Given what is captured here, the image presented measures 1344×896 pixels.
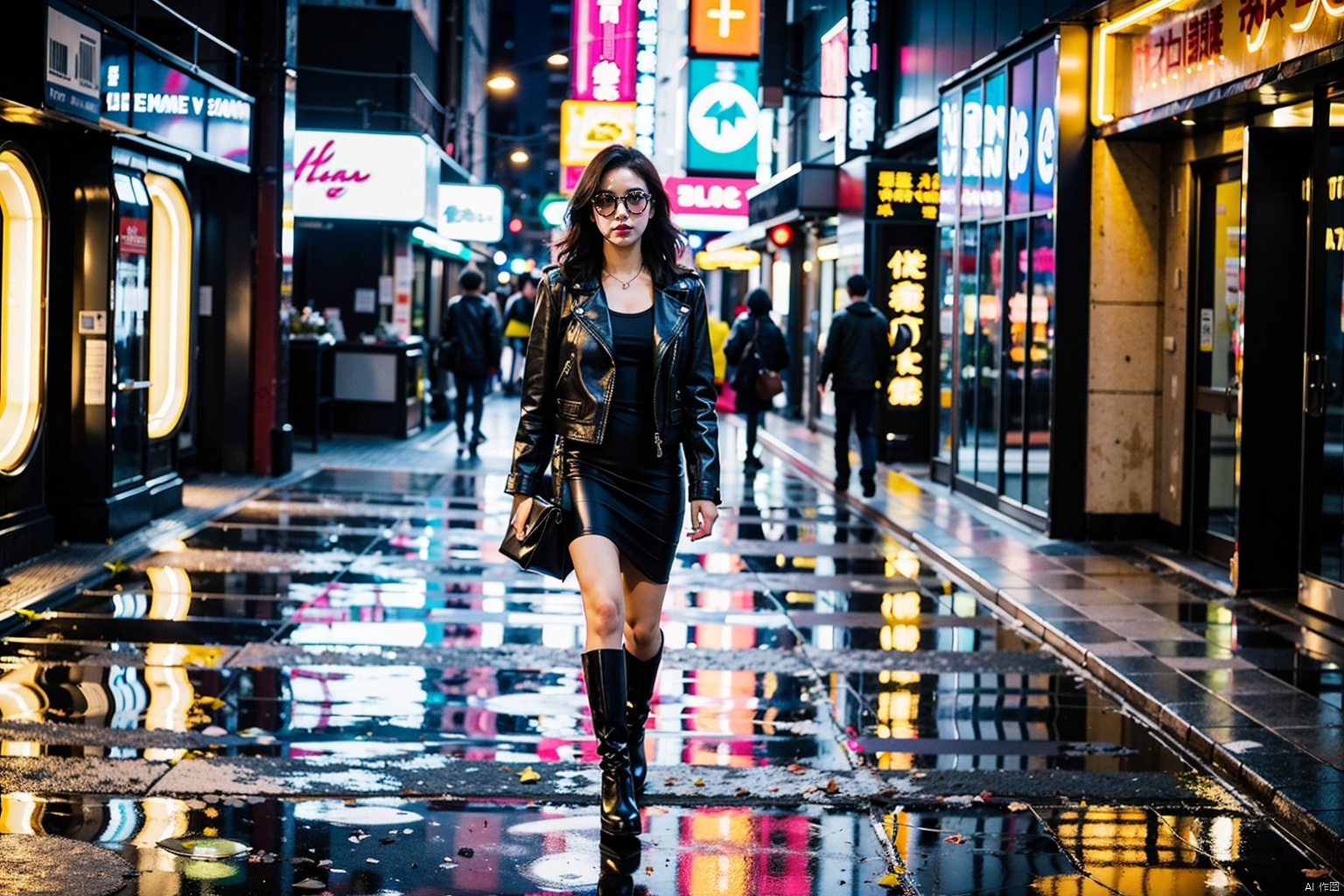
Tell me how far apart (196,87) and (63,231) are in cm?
248

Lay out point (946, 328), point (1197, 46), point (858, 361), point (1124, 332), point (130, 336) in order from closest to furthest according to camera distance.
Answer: point (1197, 46), point (130, 336), point (1124, 332), point (858, 361), point (946, 328)

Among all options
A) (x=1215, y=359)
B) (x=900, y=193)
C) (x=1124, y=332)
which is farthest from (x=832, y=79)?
(x=1215, y=359)

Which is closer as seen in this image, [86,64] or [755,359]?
[86,64]

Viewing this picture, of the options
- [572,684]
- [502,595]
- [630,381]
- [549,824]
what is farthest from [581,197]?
[502,595]

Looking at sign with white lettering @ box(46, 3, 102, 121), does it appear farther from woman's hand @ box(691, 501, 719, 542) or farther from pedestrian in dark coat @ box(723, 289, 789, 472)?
pedestrian in dark coat @ box(723, 289, 789, 472)

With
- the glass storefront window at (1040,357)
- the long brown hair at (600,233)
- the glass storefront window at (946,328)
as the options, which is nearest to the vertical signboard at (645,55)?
the glass storefront window at (946,328)

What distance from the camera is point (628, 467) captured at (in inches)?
230

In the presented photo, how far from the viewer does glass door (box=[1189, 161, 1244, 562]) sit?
12617mm

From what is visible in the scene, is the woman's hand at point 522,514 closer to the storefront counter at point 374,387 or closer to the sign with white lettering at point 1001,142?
the sign with white lettering at point 1001,142

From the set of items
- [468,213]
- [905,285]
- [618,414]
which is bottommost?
[618,414]

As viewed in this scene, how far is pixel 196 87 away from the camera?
14.4 meters

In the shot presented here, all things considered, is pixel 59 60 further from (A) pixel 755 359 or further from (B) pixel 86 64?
(A) pixel 755 359

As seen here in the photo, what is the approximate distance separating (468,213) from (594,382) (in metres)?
28.1

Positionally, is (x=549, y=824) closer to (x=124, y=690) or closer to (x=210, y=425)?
(x=124, y=690)
